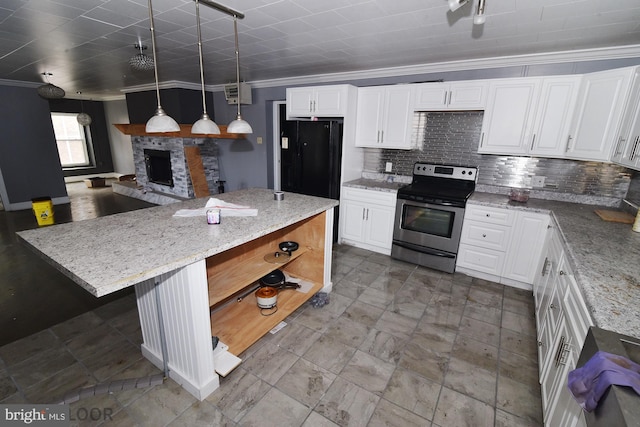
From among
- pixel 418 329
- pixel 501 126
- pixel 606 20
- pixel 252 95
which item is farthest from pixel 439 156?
pixel 252 95

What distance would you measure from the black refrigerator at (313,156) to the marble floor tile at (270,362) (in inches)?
85.9

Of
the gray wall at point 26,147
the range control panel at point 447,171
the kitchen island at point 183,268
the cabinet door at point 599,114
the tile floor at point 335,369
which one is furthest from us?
the gray wall at point 26,147

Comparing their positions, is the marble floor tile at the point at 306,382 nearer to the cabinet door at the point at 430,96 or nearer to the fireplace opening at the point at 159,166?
the cabinet door at the point at 430,96

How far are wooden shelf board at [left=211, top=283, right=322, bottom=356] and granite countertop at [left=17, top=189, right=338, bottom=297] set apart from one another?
0.80 metres

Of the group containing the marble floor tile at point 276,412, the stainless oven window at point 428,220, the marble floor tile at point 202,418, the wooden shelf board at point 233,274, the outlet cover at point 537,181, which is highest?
the outlet cover at point 537,181

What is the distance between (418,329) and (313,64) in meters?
3.16

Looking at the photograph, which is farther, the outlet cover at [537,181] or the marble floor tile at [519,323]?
the outlet cover at [537,181]

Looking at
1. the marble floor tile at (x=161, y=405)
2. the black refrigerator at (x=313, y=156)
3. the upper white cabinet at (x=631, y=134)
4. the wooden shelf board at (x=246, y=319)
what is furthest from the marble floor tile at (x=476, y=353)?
the black refrigerator at (x=313, y=156)

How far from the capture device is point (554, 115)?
277 centimetres

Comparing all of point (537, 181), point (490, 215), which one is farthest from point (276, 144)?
point (537, 181)

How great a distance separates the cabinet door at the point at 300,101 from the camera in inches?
152

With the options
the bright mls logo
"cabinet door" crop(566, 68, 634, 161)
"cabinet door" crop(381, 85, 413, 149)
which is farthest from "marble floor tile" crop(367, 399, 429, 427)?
"cabinet door" crop(381, 85, 413, 149)

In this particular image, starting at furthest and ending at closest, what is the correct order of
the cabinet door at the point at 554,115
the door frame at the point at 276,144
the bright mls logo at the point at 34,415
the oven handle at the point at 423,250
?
the door frame at the point at 276,144
the oven handle at the point at 423,250
the cabinet door at the point at 554,115
the bright mls logo at the point at 34,415

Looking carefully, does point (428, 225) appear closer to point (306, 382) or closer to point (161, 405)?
point (306, 382)
